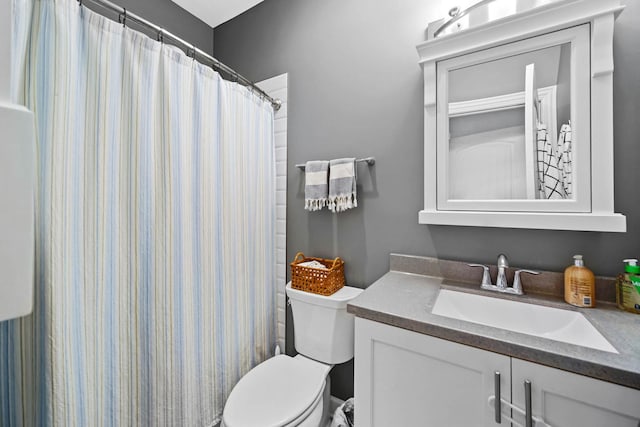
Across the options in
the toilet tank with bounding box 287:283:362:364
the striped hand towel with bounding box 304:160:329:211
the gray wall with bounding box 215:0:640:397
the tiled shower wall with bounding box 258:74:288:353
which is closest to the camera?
the gray wall with bounding box 215:0:640:397

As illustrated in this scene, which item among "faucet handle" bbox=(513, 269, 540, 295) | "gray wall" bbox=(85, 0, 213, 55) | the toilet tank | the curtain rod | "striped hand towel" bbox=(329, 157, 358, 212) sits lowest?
the toilet tank

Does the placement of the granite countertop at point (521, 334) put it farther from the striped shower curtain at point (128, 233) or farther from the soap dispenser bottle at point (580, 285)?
the striped shower curtain at point (128, 233)

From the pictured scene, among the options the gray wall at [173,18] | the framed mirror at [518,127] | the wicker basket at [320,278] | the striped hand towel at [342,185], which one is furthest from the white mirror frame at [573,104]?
the gray wall at [173,18]

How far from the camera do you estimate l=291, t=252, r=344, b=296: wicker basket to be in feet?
4.56

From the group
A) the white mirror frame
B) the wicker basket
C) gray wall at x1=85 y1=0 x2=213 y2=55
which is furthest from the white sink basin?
gray wall at x1=85 y1=0 x2=213 y2=55

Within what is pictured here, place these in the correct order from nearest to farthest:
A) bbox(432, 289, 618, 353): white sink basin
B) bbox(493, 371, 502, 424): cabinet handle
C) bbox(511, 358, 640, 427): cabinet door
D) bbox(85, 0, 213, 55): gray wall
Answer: bbox(511, 358, 640, 427): cabinet door → bbox(493, 371, 502, 424): cabinet handle → bbox(432, 289, 618, 353): white sink basin → bbox(85, 0, 213, 55): gray wall

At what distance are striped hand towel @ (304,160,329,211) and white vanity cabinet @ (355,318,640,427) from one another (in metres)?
0.73

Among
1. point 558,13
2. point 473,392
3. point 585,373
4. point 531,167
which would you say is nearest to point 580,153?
point 531,167

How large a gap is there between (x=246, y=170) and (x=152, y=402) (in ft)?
3.67

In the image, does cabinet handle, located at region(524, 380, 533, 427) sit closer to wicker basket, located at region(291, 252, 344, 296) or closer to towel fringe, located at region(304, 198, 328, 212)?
wicker basket, located at region(291, 252, 344, 296)

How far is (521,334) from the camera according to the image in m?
0.76

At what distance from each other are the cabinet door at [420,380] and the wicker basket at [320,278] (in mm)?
442

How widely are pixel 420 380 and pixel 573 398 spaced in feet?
1.19

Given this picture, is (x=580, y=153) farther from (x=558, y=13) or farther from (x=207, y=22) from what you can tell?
(x=207, y=22)
